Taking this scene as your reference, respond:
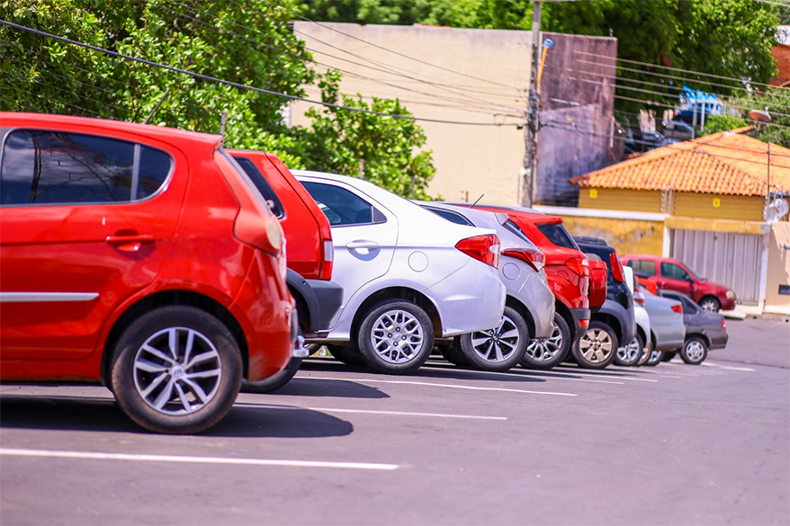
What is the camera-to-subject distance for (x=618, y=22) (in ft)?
153

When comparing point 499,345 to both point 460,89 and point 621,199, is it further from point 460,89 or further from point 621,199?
point 621,199

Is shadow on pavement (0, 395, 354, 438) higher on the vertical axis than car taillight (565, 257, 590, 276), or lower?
lower

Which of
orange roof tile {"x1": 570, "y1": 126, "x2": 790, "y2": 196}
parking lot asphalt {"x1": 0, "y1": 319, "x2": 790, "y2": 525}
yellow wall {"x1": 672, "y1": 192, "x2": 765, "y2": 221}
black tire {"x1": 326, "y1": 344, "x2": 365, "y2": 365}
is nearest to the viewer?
parking lot asphalt {"x1": 0, "y1": 319, "x2": 790, "y2": 525}

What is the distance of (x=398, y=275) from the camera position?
9.82 metres

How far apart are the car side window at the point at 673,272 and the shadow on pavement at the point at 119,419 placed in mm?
27029

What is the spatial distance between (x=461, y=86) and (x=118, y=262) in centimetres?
3350

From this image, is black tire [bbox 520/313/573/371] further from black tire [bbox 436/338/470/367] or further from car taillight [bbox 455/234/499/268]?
car taillight [bbox 455/234/499/268]

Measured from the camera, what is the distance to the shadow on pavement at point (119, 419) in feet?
21.1

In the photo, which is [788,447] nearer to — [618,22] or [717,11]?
[618,22]

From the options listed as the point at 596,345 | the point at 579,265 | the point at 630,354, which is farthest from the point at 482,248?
the point at 630,354

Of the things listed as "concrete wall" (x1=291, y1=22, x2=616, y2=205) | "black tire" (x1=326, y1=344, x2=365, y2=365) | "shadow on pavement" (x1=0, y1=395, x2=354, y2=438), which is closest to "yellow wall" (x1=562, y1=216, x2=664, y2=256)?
"concrete wall" (x1=291, y1=22, x2=616, y2=205)

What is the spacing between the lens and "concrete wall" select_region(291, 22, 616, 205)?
38.5 meters

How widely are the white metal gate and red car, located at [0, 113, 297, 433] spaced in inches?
1350

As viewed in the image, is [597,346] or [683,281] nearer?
[597,346]
